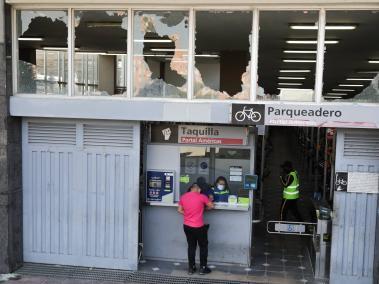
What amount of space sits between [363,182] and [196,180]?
9.11 feet

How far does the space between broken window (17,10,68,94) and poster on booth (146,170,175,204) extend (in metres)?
2.07

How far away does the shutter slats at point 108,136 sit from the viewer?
7879mm

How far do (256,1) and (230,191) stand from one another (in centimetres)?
323

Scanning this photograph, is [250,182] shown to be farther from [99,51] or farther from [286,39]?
[99,51]

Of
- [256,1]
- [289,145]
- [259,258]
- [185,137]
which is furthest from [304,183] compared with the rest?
[289,145]

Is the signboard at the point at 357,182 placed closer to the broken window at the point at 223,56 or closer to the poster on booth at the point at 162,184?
the broken window at the point at 223,56

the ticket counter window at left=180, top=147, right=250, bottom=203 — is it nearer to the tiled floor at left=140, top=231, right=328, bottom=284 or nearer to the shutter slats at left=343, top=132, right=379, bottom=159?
the tiled floor at left=140, top=231, right=328, bottom=284

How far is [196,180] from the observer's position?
8.40 m

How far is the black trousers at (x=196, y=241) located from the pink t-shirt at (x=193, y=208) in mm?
91

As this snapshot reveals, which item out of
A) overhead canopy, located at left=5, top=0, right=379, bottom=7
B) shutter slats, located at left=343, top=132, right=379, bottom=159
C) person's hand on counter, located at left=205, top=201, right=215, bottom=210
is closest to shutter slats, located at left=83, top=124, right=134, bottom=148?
person's hand on counter, located at left=205, top=201, right=215, bottom=210

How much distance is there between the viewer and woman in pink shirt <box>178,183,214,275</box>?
7.77m

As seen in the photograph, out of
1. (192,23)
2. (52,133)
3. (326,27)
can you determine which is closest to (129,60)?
(192,23)

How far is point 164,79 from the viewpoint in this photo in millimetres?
7711

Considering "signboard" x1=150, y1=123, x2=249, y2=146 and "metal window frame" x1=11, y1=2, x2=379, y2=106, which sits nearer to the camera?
"metal window frame" x1=11, y1=2, x2=379, y2=106
